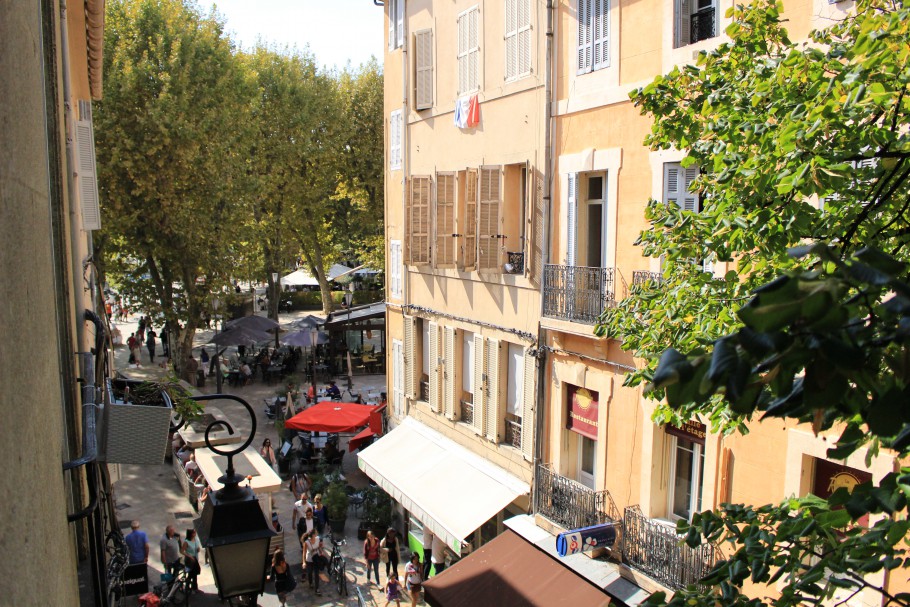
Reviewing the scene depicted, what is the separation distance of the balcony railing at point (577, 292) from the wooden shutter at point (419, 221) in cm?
399

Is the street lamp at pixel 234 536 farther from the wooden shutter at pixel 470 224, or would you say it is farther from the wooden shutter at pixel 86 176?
the wooden shutter at pixel 470 224

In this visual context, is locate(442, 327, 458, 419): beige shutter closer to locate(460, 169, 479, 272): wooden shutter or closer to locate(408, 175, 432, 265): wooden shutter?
locate(408, 175, 432, 265): wooden shutter

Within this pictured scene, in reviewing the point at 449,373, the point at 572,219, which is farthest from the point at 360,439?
the point at 572,219

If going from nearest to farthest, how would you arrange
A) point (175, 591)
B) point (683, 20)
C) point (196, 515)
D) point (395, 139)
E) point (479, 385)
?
point (683, 20), point (175, 591), point (479, 385), point (196, 515), point (395, 139)

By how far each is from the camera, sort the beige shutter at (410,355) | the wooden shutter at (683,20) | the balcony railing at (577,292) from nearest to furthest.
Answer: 1. the wooden shutter at (683,20)
2. the balcony railing at (577,292)
3. the beige shutter at (410,355)

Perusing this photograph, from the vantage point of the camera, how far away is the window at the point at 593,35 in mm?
12086

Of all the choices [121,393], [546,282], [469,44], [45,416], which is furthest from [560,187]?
[45,416]

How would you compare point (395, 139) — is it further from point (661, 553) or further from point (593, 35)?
point (661, 553)

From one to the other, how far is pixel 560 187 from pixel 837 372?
439 inches

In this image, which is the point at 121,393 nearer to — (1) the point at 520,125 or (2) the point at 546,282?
(2) the point at 546,282

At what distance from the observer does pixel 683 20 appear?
10.8 m

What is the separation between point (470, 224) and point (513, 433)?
387 cm

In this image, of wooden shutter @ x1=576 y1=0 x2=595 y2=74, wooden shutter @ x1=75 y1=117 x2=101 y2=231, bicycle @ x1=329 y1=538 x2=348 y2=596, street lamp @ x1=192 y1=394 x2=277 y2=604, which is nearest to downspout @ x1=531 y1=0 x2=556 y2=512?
wooden shutter @ x1=576 y1=0 x2=595 y2=74

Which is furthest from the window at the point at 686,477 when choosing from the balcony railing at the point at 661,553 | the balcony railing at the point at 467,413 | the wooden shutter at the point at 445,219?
the wooden shutter at the point at 445,219
